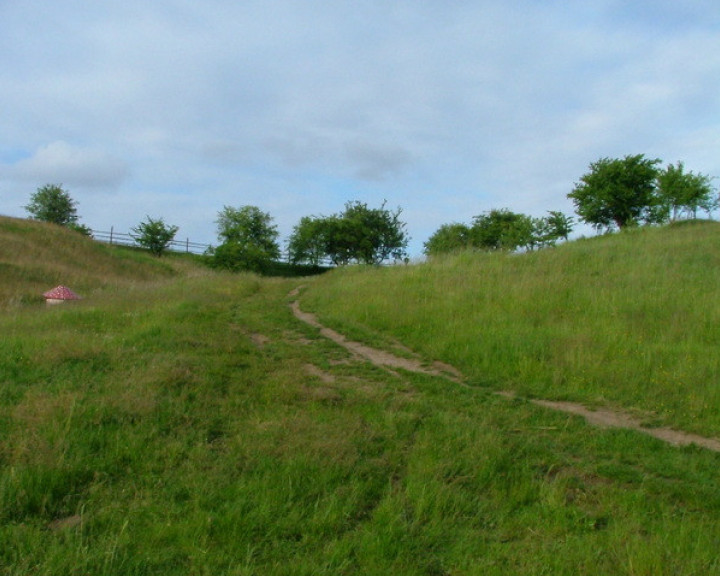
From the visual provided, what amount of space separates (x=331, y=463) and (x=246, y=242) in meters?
38.0

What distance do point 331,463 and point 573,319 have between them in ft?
23.7

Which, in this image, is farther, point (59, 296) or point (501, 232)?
point (501, 232)

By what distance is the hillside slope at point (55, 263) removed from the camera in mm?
22438

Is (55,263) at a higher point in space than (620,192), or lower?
lower

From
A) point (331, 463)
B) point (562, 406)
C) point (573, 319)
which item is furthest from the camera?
point (573, 319)

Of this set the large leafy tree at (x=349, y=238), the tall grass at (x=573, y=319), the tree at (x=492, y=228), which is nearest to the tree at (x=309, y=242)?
the large leafy tree at (x=349, y=238)

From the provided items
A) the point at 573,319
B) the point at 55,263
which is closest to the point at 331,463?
the point at 573,319

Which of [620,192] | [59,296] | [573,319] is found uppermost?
[620,192]

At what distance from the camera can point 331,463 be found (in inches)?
178

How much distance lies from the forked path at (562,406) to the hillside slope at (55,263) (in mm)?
13055

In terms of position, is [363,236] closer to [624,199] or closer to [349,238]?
[349,238]

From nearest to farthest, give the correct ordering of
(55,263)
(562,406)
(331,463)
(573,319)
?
(331,463) < (562,406) < (573,319) < (55,263)

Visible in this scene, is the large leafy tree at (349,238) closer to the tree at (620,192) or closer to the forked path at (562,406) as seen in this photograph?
the tree at (620,192)

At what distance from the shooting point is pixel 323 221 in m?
47.7
